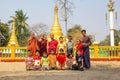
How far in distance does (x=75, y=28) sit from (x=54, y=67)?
5253cm

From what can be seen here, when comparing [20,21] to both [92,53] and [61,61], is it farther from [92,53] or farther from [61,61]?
[61,61]

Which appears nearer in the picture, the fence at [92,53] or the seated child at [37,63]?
the seated child at [37,63]

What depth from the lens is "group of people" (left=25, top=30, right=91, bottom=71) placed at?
13664 mm

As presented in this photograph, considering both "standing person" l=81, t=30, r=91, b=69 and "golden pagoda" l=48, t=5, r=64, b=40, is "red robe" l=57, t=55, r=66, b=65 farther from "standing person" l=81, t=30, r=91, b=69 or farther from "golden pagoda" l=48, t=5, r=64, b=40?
"golden pagoda" l=48, t=5, r=64, b=40

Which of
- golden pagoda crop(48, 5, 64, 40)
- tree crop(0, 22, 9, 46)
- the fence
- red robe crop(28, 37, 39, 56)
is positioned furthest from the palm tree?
red robe crop(28, 37, 39, 56)

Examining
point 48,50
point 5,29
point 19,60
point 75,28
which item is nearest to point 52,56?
point 48,50

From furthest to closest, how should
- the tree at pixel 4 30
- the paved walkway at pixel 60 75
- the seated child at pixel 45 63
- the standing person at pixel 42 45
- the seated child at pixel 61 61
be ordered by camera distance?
the tree at pixel 4 30 < the standing person at pixel 42 45 < the seated child at pixel 61 61 < the seated child at pixel 45 63 < the paved walkway at pixel 60 75

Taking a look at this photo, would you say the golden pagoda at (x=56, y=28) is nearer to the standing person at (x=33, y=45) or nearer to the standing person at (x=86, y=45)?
the standing person at (x=33, y=45)

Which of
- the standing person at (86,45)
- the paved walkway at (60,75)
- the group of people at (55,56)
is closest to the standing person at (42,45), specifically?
the group of people at (55,56)

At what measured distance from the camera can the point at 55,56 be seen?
1386cm

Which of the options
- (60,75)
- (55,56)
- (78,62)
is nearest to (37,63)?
(55,56)

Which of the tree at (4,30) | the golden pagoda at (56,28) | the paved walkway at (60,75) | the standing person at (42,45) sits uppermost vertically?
the tree at (4,30)

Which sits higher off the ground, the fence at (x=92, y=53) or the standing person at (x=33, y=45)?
the standing person at (x=33, y=45)

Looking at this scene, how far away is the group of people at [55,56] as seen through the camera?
538 inches
